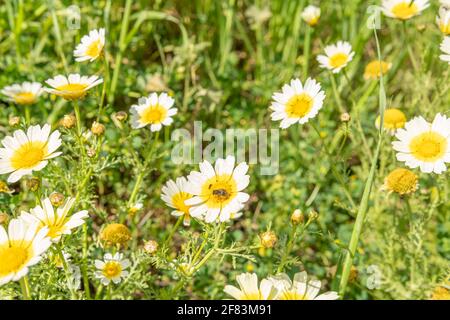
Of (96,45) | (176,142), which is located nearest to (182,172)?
(176,142)

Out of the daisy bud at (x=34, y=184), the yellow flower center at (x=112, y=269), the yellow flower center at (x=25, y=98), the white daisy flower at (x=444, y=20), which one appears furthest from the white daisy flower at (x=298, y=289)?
the yellow flower center at (x=25, y=98)

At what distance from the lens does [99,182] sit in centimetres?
192

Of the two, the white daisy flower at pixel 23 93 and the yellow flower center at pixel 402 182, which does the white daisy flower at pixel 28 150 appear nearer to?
the white daisy flower at pixel 23 93

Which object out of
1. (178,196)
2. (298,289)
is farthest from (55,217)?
(298,289)

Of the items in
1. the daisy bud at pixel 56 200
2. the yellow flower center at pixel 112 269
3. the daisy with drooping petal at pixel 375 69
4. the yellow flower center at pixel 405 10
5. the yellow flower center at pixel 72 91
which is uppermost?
the yellow flower center at pixel 405 10

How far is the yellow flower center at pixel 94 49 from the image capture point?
5.01ft

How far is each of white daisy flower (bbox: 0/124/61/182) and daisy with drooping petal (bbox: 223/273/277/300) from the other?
19.3 inches

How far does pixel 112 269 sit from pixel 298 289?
17.4 inches

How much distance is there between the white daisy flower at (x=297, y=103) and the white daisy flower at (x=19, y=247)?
65 centimetres

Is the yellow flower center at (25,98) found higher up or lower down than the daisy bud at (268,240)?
higher up

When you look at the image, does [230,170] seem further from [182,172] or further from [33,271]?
[182,172]

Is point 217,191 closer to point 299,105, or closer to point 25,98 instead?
point 299,105

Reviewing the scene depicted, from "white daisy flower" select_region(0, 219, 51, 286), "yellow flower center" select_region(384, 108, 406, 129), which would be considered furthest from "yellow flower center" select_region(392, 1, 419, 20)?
"white daisy flower" select_region(0, 219, 51, 286)

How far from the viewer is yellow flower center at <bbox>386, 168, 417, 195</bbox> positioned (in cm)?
140
